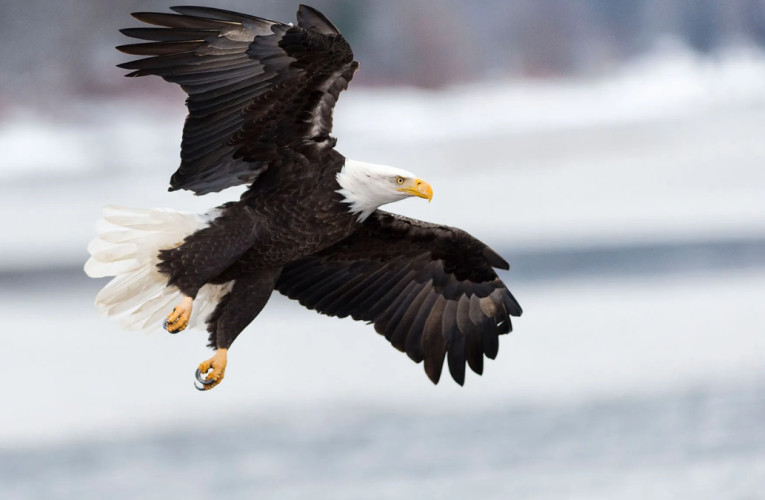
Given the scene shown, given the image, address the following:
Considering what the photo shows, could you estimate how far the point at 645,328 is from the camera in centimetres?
1295

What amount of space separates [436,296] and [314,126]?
3.66 feet

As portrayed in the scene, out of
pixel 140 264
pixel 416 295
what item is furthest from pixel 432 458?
pixel 140 264

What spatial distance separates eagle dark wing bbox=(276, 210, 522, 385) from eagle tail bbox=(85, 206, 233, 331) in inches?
18.5

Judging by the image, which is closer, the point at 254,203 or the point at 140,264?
the point at 254,203

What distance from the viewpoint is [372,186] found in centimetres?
390

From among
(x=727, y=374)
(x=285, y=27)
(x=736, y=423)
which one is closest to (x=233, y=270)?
(x=285, y=27)

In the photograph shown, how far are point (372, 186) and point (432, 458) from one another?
547cm

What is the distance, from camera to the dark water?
26.8 ft

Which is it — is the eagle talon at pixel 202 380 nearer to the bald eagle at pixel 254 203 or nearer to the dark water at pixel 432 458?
the bald eagle at pixel 254 203

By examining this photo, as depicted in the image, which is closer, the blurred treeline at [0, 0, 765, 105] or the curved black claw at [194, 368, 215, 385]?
the curved black claw at [194, 368, 215, 385]

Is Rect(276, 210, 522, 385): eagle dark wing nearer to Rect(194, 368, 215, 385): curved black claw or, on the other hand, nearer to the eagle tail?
the eagle tail

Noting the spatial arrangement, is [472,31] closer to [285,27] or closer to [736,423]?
[736,423]

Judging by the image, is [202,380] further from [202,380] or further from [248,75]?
[248,75]

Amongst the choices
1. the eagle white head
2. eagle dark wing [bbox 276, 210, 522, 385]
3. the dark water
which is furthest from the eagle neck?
the dark water
